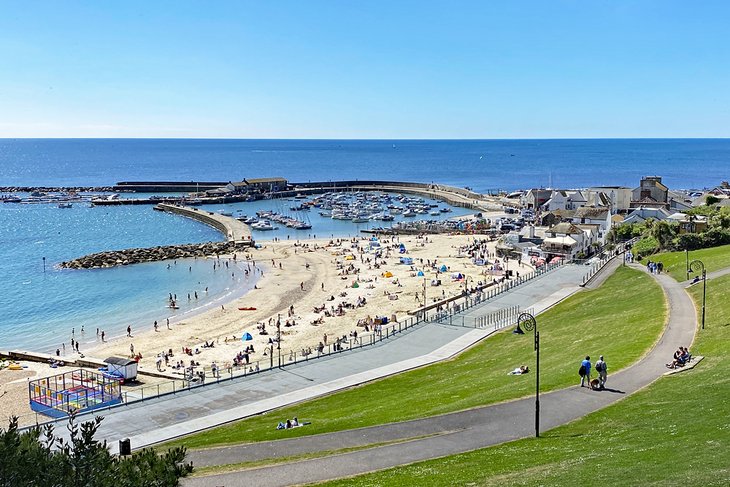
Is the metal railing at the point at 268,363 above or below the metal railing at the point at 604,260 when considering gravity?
below

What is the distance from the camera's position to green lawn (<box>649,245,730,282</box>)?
134 ft

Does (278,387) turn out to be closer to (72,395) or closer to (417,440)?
(72,395)

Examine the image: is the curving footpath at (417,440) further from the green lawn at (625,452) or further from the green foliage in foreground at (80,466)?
the green foliage in foreground at (80,466)

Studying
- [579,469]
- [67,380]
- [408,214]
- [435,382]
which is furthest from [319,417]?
[408,214]

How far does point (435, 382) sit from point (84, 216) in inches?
4284

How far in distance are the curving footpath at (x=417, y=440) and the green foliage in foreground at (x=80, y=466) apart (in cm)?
675

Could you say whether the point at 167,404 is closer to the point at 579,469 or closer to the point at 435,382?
the point at 435,382

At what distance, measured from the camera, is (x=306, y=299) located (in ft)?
193

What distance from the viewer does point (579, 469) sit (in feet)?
51.9

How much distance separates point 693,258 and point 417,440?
3263cm

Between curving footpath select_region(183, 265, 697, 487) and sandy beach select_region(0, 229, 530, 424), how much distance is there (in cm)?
1830

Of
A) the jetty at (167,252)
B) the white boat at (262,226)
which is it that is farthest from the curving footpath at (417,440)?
the white boat at (262,226)

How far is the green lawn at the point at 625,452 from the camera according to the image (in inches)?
585

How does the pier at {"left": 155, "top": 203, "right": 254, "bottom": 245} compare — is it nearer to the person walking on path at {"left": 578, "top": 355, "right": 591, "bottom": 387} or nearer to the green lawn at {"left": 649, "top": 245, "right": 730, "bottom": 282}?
the green lawn at {"left": 649, "top": 245, "right": 730, "bottom": 282}
